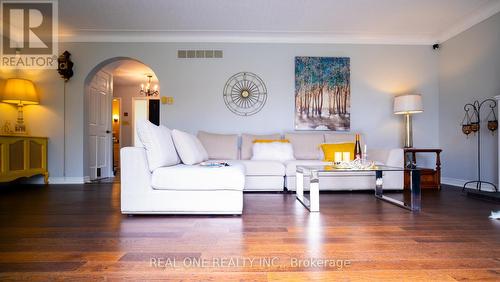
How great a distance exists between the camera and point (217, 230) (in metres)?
2.00

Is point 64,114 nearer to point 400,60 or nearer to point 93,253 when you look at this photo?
point 93,253

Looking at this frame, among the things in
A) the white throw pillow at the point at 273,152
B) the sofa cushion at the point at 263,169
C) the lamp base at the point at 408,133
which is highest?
the lamp base at the point at 408,133

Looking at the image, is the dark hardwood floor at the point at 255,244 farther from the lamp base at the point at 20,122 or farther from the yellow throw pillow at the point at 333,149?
the lamp base at the point at 20,122

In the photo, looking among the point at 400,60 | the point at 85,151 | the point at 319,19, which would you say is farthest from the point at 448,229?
the point at 85,151

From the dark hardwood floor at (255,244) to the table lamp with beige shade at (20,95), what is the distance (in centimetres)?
246

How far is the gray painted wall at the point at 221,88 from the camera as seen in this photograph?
4.74 meters

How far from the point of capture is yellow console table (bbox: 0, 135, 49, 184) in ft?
12.5

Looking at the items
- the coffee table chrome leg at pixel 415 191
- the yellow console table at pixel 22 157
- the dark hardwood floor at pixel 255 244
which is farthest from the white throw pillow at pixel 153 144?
the yellow console table at pixel 22 157

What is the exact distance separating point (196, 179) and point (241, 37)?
313 centimetres

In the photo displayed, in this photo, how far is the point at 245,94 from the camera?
4.78 metres

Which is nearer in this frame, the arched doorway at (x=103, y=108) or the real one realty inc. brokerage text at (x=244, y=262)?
the real one realty inc. brokerage text at (x=244, y=262)

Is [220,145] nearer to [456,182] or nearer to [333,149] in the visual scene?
[333,149]

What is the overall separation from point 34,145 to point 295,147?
3967mm

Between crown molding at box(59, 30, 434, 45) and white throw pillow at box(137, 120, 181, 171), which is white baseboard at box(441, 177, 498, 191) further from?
white throw pillow at box(137, 120, 181, 171)
